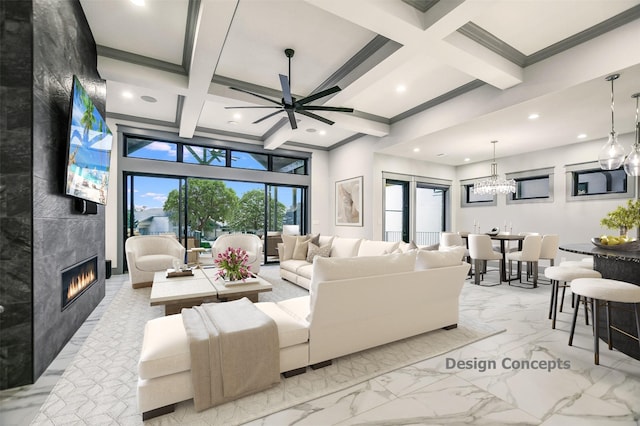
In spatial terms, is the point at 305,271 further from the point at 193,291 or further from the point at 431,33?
the point at 431,33

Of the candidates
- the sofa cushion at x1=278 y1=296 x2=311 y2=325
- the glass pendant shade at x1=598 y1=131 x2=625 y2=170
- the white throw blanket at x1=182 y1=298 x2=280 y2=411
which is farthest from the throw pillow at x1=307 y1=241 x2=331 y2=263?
the glass pendant shade at x1=598 y1=131 x2=625 y2=170

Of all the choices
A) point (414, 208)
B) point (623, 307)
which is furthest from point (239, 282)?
point (414, 208)

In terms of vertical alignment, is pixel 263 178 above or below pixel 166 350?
above

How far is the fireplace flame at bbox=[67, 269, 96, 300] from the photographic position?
273 centimetres

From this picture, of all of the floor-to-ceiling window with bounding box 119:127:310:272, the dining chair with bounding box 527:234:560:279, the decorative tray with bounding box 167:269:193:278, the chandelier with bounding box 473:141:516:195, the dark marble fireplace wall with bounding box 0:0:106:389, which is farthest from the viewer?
the chandelier with bounding box 473:141:516:195

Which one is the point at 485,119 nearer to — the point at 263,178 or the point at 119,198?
the point at 263,178

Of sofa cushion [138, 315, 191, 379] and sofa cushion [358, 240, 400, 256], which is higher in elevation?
sofa cushion [358, 240, 400, 256]

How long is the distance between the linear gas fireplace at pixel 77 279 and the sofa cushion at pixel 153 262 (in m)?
0.95

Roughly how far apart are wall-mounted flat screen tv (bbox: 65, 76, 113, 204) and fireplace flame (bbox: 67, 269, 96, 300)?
2.67 feet

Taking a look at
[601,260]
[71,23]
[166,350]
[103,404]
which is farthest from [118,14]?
[601,260]

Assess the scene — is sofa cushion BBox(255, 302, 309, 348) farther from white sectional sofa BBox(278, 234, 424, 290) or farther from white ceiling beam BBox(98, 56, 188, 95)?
white ceiling beam BBox(98, 56, 188, 95)

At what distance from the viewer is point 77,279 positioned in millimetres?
2906

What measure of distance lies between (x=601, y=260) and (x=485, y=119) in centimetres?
242

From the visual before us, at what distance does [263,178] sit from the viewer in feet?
23.2
